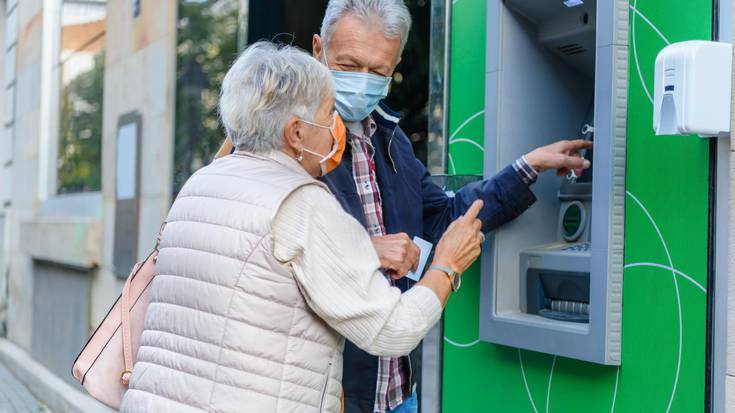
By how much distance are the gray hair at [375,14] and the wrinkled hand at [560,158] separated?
0.49 metres

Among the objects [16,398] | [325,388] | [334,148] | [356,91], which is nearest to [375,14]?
[356,91]

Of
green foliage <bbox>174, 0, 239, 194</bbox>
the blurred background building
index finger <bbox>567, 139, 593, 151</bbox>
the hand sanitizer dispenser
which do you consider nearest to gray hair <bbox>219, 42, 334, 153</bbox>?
the hand sanitizer dispenser

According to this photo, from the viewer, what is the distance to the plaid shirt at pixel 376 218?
228 cm

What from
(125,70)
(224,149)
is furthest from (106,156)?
(224,149)

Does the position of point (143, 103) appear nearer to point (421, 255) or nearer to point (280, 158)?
point (421, 255)

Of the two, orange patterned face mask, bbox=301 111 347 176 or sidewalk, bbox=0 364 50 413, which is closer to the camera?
orange patterned face mask, bbox=301 111 347 176

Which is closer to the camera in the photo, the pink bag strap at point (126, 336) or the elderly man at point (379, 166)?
the pink bag strap at point (126, 336)

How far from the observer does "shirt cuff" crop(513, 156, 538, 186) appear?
2.49 metres

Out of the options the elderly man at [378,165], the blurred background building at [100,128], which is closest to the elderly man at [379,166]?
the elderly man at [378,165]

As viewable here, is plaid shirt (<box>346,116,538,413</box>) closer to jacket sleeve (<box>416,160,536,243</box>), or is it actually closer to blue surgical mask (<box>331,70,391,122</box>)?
blue surgical mask (<box>331,70,391,122</box>)

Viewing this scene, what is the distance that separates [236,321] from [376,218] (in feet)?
2.14

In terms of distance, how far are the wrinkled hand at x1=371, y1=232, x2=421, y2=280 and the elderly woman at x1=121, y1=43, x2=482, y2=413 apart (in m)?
0.13

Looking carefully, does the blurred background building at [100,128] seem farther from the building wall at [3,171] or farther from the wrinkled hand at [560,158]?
the wrinkled hand at [560,158]

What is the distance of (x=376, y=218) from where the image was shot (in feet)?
7.59
